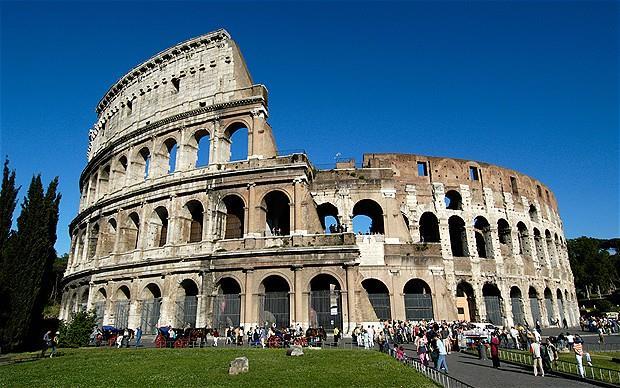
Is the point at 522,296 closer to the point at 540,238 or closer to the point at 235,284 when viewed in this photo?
the point at 540,238

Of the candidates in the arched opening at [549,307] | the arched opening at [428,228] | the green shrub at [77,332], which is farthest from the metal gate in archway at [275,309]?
the arched opening at [549,307]

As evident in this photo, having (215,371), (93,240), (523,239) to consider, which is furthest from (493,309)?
(93,240)

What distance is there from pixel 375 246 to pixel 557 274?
20.5m

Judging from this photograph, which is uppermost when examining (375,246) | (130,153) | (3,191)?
(130,153)

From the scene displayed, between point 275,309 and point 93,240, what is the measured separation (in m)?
16.2

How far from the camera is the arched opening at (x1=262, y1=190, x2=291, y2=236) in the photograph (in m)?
23.1

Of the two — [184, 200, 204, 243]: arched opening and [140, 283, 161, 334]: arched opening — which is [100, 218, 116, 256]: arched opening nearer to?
[140, 283, 161, 334]: arched opening

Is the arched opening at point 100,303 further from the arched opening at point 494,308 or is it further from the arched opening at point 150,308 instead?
the arched opening at point 494,308

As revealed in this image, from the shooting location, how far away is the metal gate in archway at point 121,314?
23.4 m

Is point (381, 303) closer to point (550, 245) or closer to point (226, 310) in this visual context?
point (226, 310)

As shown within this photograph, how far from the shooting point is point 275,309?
21.1 meters

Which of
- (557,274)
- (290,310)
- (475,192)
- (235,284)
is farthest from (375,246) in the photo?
(557,274)

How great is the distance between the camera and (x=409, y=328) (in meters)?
20.7

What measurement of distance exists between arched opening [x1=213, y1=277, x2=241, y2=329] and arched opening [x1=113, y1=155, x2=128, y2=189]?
12.4m
